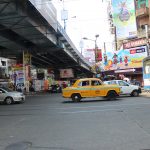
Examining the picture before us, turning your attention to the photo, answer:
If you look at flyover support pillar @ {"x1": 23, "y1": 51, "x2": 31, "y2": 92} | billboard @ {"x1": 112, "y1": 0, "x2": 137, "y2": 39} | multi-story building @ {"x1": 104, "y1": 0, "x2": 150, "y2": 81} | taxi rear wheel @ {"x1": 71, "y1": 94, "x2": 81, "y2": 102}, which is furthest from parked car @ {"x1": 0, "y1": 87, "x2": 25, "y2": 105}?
billboard @ {"x1": 112, "y1": 0, "x2": 137, "y2": 39}

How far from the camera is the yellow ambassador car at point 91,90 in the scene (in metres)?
27.1

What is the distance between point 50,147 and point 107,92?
18.5 m

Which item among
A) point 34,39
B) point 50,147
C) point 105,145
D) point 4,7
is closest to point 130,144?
point 105,145

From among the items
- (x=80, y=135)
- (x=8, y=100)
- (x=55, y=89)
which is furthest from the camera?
(x=55, y=89)

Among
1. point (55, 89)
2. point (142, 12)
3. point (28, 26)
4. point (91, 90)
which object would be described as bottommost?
point (91, 90)

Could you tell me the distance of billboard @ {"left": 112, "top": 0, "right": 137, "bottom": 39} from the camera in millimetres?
61881

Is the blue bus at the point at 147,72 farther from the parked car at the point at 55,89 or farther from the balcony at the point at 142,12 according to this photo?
the balcony at the point at 142,12

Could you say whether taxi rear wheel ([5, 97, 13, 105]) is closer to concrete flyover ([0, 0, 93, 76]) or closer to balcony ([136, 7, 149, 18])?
concrete flyover ([0, 0, 93, 76])

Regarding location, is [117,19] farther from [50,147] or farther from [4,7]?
[50,147]

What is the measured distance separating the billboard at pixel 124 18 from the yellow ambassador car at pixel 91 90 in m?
36.3

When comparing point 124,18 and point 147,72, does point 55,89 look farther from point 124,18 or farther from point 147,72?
point 147,72

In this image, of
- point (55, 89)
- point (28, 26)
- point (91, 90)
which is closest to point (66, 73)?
point (55, 89)

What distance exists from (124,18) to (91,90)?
3861 centimetres

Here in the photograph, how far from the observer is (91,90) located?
2716 cm
